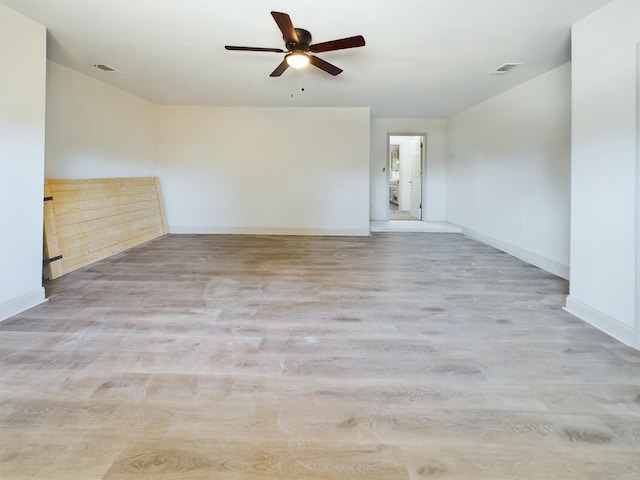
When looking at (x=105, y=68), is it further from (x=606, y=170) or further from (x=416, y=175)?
(x=416, y=175)

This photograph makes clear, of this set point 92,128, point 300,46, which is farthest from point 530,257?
point 92,128

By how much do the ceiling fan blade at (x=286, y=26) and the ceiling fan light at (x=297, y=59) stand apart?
0.23 meters

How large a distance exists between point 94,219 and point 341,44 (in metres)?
3.97

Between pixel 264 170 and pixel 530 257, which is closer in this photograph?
pixel 530 257

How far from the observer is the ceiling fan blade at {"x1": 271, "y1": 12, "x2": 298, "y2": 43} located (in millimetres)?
2483

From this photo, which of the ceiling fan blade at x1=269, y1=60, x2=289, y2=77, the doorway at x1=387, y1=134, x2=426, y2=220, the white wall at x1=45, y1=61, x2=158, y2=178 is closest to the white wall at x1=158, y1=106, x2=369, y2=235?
the white wall at x1=45, y1=61, x2=158, y2=178

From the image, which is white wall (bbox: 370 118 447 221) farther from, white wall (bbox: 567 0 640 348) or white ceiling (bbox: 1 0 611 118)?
white wall (bbox: 567 0 640 348)

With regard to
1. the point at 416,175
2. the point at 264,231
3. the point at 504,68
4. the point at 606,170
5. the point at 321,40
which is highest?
the point at 504,68

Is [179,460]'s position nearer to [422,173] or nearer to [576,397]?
[576,397]

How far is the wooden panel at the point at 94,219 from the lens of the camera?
406 centimetres

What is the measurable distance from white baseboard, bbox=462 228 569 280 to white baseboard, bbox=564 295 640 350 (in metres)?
1.23

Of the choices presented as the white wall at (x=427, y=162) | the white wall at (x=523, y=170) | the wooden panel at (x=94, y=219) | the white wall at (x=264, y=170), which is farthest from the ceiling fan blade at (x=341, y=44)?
the white wall at (x=427, y=162)

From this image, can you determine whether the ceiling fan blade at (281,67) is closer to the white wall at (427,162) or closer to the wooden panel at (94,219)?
the wooden panel at (94,219)

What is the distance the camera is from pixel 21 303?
2904 mm
